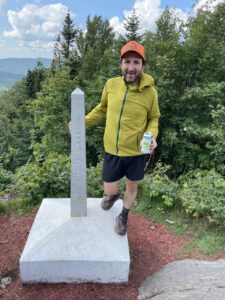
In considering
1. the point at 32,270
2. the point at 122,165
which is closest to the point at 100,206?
the point at 122,165

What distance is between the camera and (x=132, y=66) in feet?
9.62

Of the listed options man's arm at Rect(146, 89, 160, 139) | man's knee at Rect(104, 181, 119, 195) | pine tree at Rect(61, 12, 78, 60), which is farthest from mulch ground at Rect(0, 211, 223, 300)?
pine tree at Rect(61, 12, 78, 60)

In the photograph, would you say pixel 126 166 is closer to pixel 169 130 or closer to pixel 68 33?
pixel 169 130

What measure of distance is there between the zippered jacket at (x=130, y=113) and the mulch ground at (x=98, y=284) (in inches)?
50.8

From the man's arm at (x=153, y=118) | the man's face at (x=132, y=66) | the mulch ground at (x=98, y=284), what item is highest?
the man's face at (x=132, y=66)

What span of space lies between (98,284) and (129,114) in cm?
171

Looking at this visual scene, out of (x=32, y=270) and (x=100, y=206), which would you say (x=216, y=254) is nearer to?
(x=100, y=206)

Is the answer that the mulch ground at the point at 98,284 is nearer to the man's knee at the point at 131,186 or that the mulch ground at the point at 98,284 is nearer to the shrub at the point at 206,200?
the shrub at the point at 206,200

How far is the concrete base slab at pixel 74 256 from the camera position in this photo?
9.90 ft

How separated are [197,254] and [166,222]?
785mm

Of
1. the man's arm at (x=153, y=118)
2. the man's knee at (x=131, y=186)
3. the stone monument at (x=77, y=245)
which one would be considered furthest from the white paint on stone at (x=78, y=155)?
the man's arm at (x=153, y=118)

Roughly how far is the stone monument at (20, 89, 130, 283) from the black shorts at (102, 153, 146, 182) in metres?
0.30

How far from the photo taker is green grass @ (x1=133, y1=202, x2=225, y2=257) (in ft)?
12.3

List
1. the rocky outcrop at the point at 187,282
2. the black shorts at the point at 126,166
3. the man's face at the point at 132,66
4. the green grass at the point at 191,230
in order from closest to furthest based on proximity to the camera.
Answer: the rocky outcrop at the point at 187,282, the man's face at the point at 132,66, the black shorts at the point at 126,166, the green grass at the point at 191,230
